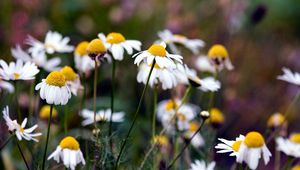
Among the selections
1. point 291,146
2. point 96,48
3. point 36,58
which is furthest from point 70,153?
point 291,146

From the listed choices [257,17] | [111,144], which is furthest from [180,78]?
[257,17]

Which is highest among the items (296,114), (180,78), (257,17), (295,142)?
(257,17)

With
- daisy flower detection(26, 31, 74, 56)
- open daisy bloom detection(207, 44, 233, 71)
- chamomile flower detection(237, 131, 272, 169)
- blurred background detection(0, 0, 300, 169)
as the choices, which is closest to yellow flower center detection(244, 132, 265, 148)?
chamomile flower detection(237, 131, 272, 169)

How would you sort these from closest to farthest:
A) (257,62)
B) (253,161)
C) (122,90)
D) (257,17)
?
1. (253,161)
2. (257,17)
3. (122,90)
4. (257,62)

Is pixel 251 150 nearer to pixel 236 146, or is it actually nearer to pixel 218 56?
pixel 236 146

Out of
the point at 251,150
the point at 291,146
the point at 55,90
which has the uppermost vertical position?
the point at 55,90

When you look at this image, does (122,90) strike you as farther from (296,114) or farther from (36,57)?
(36,57)

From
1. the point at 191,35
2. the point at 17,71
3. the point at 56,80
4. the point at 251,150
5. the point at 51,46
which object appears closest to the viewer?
the point at 251,150
